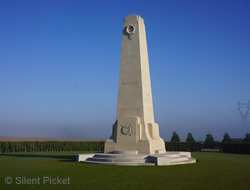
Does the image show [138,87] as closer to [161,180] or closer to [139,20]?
[139,20]

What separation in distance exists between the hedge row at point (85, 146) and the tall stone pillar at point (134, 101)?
1782 cm

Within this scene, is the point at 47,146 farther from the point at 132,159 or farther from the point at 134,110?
the point at 132,159

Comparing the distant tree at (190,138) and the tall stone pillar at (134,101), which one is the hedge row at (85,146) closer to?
the distant tree at (190,138)

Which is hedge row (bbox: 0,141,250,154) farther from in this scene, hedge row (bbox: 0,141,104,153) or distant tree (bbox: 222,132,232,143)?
distant tree (bbox: 222,132,232,143)

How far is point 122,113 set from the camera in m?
21.3

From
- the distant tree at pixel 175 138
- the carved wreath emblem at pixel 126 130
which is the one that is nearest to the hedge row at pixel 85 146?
the distant tree at pixel 175 138

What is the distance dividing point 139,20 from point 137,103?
7.74 m

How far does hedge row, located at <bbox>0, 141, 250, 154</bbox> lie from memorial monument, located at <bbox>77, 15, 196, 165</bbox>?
16.6m

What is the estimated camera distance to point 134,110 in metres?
20.9

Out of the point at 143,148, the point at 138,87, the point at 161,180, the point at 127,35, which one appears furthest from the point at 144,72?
the point at 161,180

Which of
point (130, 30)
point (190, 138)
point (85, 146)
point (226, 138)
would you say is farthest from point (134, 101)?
point (226, 138)

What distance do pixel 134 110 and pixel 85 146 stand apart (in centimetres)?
2262

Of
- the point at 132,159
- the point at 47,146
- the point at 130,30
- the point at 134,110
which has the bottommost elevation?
the point at 132,159

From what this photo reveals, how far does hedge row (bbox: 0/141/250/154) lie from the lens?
34.7 meters
